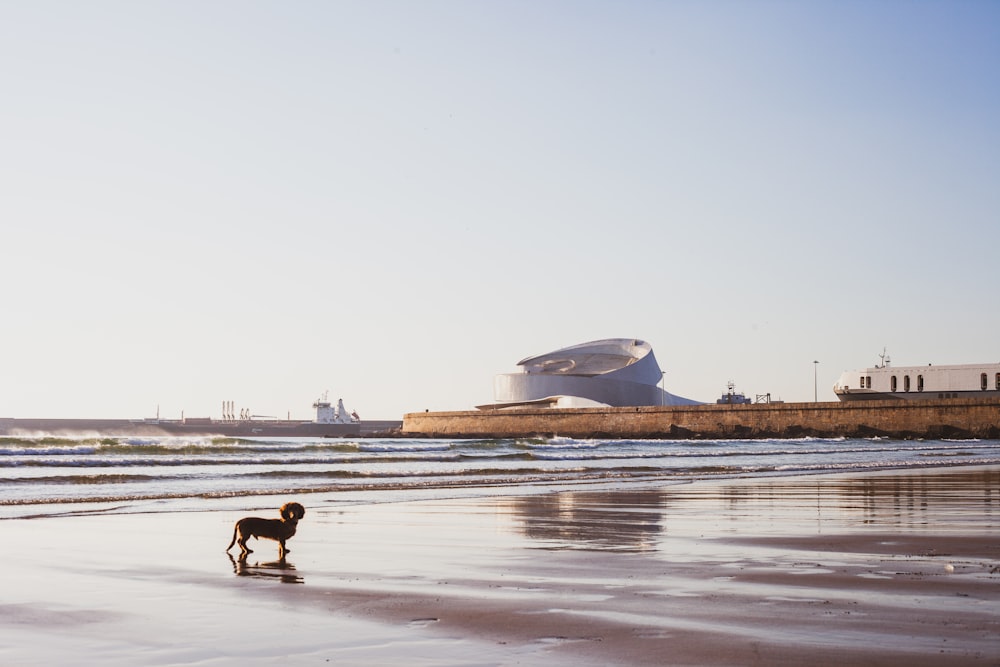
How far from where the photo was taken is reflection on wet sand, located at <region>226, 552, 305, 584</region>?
6.92 metres

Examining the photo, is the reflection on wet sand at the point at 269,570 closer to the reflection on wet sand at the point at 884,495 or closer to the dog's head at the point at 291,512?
the dog's head at the point at 291,512

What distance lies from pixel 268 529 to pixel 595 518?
13.5ft

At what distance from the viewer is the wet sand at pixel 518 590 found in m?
4.52

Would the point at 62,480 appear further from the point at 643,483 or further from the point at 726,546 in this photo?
the point at 726,546

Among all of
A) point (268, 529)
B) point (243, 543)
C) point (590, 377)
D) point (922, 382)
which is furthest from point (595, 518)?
point (590, 377)

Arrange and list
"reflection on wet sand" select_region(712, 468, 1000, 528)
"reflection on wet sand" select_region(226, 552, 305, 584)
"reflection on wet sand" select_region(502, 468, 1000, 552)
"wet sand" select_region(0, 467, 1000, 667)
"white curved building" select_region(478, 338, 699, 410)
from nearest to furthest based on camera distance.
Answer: "wet sand" select_region(0, 467, 1000, 667) → "reflection on wet sand" select_region(226, 552, 305, 584) → "reflection on wet sand" select_region(502, 468, 1000, 552) → "reflection on wet sand" select_region(712, 468, 1000, 528) → "white curved building" select_region(478, 338, 699, 410)

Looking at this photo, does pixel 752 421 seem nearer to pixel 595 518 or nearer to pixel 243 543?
pixel 595 518

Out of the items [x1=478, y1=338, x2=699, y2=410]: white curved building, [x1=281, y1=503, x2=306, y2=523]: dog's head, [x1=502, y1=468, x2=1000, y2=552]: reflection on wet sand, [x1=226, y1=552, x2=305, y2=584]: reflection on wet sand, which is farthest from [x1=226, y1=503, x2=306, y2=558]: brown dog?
[x1=478, y1=338, x2=699, y2=410]: white curved building

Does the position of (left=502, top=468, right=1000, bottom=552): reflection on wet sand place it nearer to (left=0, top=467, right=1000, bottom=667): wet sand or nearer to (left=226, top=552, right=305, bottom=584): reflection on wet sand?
(left=0, top=467, right=1000, bottom=667): wet sand

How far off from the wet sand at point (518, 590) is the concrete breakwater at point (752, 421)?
161 feet

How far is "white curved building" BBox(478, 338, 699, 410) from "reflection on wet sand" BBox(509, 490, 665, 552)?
83118 millimetres

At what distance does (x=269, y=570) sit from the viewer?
24.1 feet

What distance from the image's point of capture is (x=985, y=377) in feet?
227

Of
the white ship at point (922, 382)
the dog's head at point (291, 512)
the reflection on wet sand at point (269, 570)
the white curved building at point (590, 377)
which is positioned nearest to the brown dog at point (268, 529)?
the dog's head at point (291, 512)
